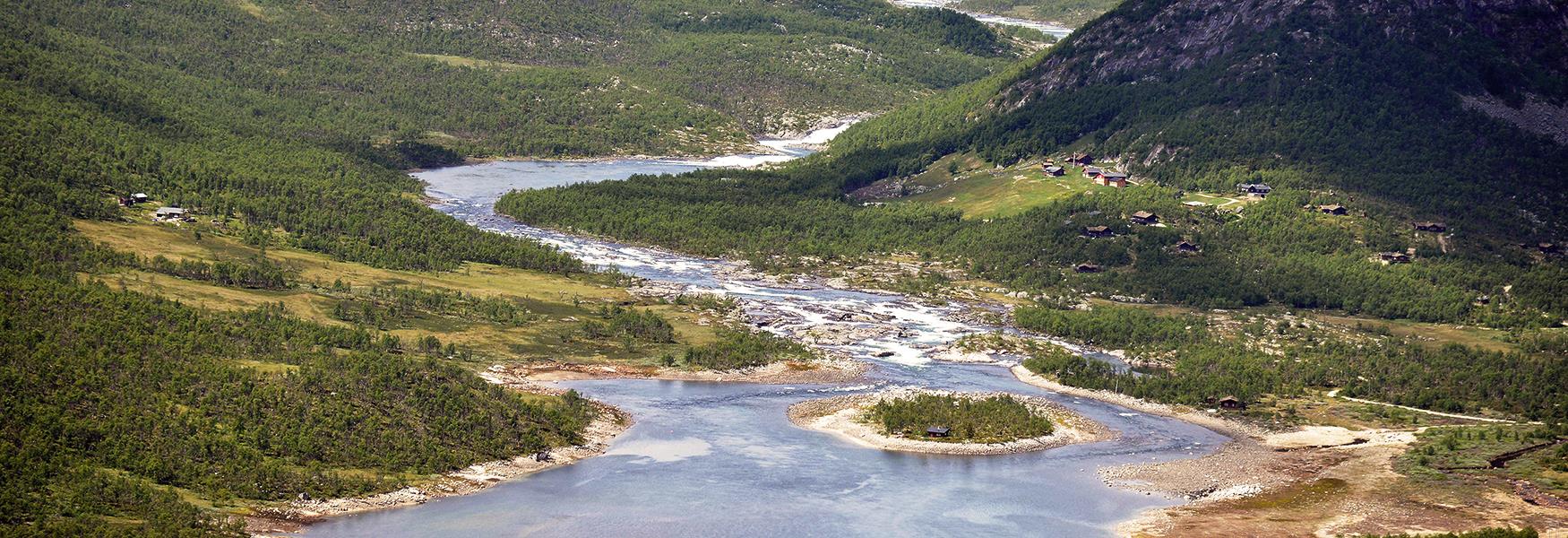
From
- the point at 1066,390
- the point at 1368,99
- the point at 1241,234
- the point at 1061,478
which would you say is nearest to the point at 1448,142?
the point at 1368,99

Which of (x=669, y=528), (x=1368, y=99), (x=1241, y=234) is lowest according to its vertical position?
(x=669, y=528)

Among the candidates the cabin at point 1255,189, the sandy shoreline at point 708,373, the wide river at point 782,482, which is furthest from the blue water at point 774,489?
the cabin at point 1255,189

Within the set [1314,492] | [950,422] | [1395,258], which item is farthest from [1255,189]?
[1314,492]

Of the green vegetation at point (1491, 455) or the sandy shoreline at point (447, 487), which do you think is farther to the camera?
the green vegetation at point (1491, 455)

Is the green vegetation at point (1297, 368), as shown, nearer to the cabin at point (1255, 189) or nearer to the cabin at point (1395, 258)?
the cabin at point (1395, 258)

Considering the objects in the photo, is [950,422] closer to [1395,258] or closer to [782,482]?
[782,482]

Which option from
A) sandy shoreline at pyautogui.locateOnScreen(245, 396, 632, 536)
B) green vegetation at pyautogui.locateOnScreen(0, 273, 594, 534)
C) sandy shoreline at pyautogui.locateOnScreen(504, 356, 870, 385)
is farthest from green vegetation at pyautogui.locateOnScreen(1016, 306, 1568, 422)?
green vegetation at pyautogui.locateOnScreen(0, 273, 594, 534)

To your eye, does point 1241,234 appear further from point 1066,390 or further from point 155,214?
point 155,214

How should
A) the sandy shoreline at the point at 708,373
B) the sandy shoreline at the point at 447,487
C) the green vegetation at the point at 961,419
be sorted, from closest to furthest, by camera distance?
the sandy shoreline at the point at 447,487 → the green vegetation at the point at 961,419 → the sandy shoreline at the point at 708,373
